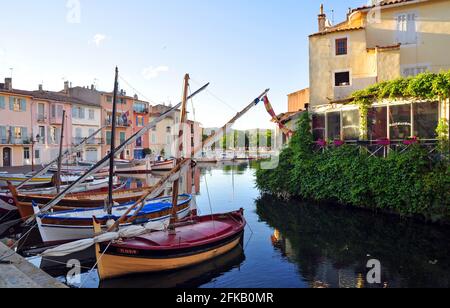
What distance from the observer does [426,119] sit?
20.1 m

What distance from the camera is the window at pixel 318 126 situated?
25194 millimetres

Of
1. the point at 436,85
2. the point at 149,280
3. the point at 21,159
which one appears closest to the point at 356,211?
the point at 436,85

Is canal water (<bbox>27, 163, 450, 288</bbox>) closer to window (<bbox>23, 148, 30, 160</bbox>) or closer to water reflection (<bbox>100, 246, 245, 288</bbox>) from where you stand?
water reflection (<bbox>100, 246, 245, 288</bbox>)

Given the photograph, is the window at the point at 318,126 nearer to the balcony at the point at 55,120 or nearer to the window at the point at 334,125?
the window at the point at 334,125

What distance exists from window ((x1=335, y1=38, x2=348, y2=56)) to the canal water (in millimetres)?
12035

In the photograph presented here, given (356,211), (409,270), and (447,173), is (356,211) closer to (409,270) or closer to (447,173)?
(447,173)

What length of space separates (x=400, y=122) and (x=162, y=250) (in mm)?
16059

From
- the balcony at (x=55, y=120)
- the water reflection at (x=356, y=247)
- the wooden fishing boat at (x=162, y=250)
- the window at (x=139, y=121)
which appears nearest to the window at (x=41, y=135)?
the balcony at (x=55, y=120)

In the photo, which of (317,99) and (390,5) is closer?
(390,5)

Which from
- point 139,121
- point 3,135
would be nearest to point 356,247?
point 3,135

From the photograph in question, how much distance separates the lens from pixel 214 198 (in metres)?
29.3

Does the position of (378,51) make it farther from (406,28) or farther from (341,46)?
(406,28)

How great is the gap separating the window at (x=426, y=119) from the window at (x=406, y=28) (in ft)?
26.0

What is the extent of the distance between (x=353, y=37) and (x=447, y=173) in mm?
13245
